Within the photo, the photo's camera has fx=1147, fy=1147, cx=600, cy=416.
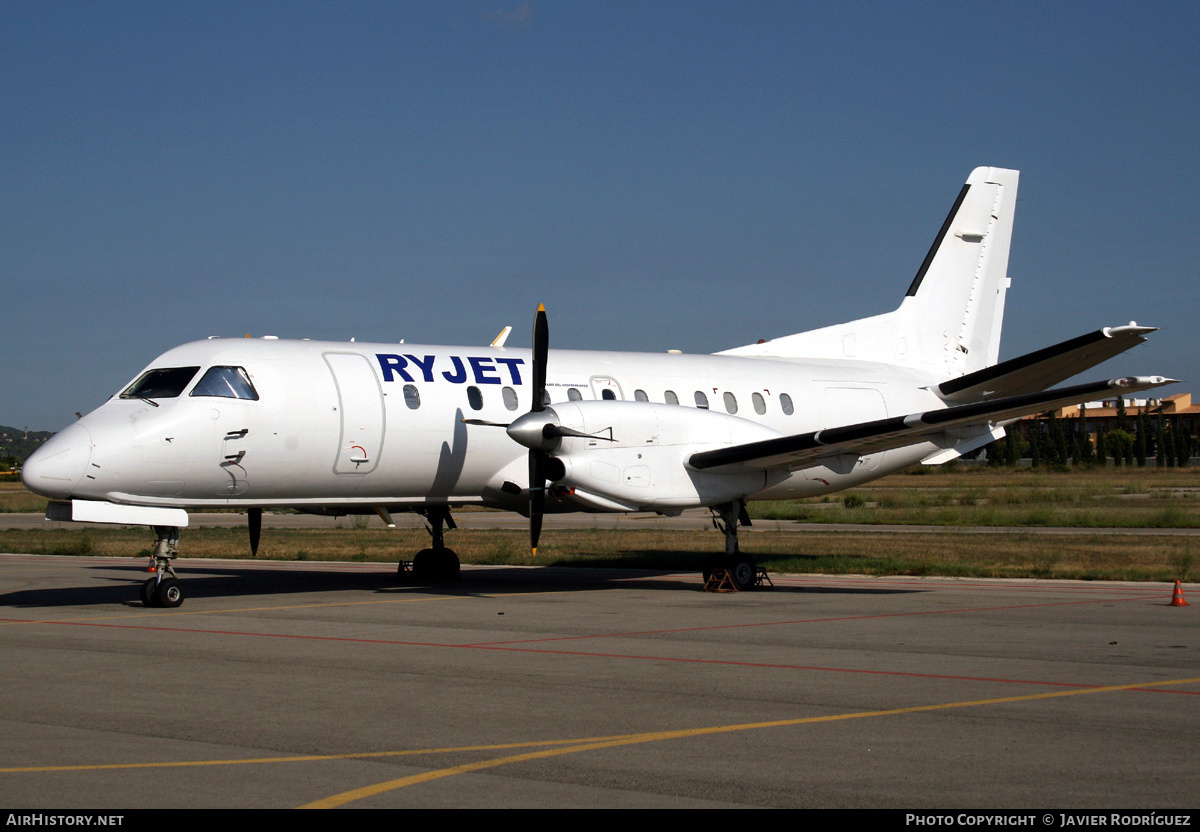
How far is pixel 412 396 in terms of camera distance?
16516mm

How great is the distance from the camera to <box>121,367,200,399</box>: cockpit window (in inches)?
589

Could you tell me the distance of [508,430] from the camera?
52.4 ft

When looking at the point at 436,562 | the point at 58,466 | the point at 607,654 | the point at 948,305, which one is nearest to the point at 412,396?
the point at 436,562

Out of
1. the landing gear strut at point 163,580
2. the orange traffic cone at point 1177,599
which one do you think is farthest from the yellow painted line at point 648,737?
the landing gear strut at point 163,580

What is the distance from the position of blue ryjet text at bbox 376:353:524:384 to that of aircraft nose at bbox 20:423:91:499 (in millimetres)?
4234

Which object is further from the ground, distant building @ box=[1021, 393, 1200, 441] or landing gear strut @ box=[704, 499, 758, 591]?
distant building @ box=[1021, 393, 1200, 441]

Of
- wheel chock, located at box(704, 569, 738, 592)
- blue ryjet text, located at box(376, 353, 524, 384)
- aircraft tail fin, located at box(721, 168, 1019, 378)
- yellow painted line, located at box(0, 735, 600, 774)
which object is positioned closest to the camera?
yellow painted line, located at box(0, 735, 600, 774)

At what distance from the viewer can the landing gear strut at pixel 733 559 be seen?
57.6ft

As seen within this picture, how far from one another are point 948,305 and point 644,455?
8.84 meters

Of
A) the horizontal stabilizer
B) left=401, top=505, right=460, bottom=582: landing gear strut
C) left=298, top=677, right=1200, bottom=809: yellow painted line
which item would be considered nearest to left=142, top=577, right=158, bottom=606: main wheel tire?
left=401, top=505, right=460, bottom=582: landing gear strut

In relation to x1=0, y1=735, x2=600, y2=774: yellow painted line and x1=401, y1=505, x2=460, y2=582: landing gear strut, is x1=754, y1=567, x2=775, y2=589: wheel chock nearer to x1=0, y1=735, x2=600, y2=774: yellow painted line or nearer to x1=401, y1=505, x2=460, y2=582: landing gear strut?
x1=401, y1=505, x2=460, y2=582: landing gear strut

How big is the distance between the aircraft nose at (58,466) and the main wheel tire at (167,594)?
6.23 ft

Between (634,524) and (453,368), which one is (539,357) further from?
(634,524)
